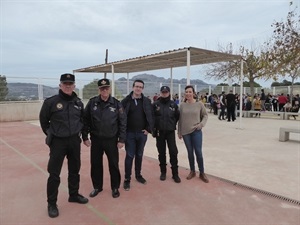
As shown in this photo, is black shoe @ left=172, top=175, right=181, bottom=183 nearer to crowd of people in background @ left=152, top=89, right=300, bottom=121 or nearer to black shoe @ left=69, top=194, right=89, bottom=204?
black shoe @ left=69, top=194, right=89, bottom=204

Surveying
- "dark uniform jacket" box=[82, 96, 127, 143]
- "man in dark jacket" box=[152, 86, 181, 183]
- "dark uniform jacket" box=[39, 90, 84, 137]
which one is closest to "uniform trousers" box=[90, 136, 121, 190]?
"dark uniform jacket" box=[82, 96, 127, 143]

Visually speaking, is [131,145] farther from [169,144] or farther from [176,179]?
[176,179]

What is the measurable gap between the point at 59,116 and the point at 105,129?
670mm

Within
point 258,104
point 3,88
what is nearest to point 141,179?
point 3,88

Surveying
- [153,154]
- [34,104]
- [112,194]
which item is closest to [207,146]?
[153,154]

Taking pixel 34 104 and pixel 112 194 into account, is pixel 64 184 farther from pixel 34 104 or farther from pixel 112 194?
pixel 34 104

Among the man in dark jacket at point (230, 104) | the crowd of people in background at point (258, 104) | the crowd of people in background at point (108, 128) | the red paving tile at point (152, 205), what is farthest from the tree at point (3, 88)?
the crowd of people in background at point (108, 128)

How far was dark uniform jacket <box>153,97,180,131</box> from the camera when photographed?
4.40 m

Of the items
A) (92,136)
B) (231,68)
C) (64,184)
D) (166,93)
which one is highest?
(231,68)

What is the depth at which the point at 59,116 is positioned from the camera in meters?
3.35

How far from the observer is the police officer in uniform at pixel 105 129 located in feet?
12.2

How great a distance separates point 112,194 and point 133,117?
1207 millimetres

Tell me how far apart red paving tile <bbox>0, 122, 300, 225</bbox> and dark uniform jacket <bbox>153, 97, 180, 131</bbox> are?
96cm

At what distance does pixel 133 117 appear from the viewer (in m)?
4.17
